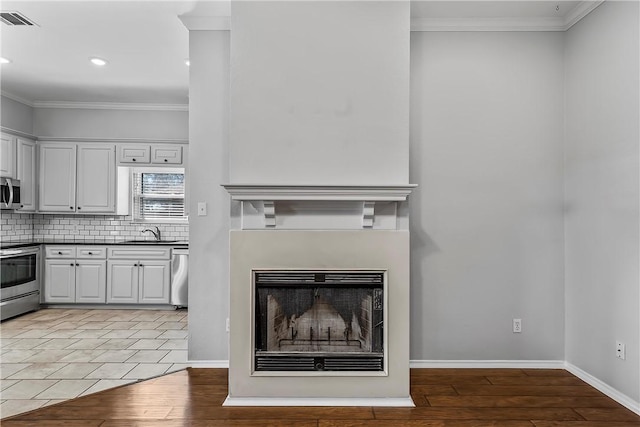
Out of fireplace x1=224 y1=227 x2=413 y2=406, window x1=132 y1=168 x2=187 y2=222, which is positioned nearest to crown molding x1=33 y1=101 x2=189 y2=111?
window x1=132 y1=168 x2=187 y2=222

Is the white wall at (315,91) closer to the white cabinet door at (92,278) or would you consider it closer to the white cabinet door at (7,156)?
the white cabinet door at (92,278)

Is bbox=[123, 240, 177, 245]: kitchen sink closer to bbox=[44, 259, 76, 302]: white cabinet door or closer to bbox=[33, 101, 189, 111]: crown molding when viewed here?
bbox=[44, 259, 76, 302]: white cabinet door

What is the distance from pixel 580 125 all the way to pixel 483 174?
0.76 m

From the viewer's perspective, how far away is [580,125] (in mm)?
3068

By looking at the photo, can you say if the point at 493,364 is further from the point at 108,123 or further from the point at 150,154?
the point at 108,123

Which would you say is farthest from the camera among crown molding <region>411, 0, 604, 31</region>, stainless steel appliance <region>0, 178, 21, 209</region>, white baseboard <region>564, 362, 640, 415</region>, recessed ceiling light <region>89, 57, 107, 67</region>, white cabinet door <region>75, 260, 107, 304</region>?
white cabinet door <region>75, 260, 107, 304</region>

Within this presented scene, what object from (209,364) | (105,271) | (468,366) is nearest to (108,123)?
(105,271)

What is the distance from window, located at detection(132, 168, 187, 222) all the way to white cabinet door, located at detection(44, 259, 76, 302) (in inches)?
40.5

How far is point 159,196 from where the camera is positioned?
588cm

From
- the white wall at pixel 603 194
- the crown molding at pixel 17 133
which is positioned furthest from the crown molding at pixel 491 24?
the crown molding at pixel 17 133

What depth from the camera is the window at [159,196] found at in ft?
19.3

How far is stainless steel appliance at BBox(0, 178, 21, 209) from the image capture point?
194 inches

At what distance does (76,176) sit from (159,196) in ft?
3.46

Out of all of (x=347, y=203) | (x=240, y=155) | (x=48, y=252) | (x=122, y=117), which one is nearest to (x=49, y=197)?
(x=48, y=252)
